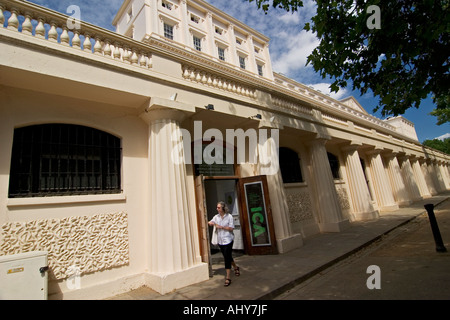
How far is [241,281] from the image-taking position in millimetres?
4777

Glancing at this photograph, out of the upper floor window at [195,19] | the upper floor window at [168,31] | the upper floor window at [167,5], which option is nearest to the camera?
the upper floor window at [168,31]

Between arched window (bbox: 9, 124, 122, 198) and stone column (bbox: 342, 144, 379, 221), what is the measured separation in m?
11.3

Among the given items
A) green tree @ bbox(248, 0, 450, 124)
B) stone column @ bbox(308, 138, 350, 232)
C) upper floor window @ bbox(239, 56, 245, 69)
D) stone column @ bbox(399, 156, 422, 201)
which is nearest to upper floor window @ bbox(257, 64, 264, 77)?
upper floor window @ bbox(239, 56, 245, 69)

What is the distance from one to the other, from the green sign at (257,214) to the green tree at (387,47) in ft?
11.4

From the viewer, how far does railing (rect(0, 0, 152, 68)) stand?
159 inches

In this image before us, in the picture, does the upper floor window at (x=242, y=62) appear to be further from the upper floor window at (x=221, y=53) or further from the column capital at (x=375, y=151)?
the column capital at (x=375, y=151)

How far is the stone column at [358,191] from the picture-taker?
11.9 m

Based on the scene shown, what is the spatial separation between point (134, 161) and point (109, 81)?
1794 millimetres

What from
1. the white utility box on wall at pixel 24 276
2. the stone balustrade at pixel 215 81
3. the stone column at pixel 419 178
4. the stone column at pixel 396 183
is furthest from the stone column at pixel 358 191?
the stone column at pixel 419 178

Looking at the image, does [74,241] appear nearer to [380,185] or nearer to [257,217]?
[257,217]

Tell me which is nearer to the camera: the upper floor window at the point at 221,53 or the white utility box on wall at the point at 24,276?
the white utility box on wall at the point at 24,276

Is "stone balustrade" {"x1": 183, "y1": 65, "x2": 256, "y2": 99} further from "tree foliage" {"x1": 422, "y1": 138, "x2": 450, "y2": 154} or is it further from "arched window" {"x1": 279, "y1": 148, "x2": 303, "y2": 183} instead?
"tree foliage" {"x1": 422, "y1": 138, "x2": 450, "y2": 154}

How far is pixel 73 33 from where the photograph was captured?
4.65m

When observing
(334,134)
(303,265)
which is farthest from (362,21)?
Result: (334,134)
